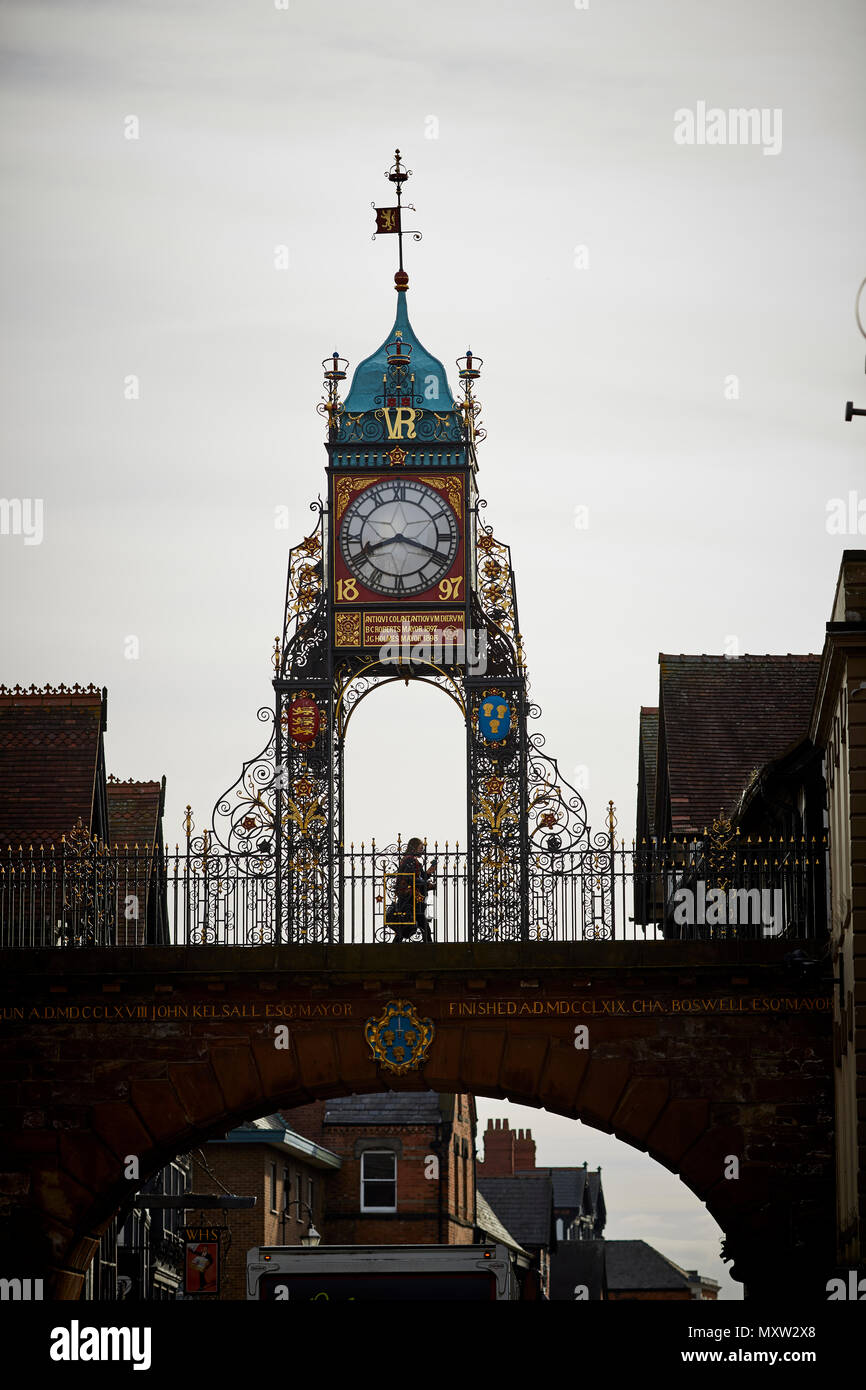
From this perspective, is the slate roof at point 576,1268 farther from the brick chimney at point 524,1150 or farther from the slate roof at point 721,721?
the slate roof at point 721,721

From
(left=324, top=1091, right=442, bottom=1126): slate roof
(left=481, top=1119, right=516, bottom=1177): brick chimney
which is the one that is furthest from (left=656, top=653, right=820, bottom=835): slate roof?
(left=481, top=1119, right=516, bottom=1177): brick chimney

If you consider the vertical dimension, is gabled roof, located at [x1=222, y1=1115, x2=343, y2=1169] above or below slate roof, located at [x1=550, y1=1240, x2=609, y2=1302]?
above

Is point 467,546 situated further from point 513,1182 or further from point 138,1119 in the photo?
point 513,1182

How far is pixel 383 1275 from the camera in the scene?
31328 millimetres

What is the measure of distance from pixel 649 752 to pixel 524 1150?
37150 millimetres

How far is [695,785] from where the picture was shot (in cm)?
3422

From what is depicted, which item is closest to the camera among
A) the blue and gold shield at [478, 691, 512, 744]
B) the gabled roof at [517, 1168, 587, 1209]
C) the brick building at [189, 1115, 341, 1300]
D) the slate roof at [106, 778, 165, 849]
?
the blue and gold shield at [478, 691, 512, 744]

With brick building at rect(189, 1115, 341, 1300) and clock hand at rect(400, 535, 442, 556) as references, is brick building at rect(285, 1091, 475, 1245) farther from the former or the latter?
clock hand at rect(400, 535, 442, 556)

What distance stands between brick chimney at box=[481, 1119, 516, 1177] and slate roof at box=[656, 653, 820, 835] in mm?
38695

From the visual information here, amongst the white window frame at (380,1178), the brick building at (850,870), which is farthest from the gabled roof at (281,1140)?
the brick building at (850,870)

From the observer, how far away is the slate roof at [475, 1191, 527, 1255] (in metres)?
59.9

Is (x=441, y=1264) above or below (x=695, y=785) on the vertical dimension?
below
